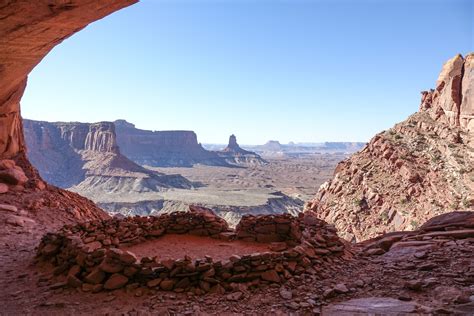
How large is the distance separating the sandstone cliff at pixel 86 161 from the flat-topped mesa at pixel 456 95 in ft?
225

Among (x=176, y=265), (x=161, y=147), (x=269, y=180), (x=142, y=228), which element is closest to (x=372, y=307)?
(x=176, y=265)

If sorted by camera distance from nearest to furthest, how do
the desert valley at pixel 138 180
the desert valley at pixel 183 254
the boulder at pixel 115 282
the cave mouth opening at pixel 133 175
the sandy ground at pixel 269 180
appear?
the desert valley at pixel 183 254
the boulder at pixel 115 282
the cave mouth opening at pixel 133 175
the desert valley at pixel 138 180
the sandy ground at pixel 269 180

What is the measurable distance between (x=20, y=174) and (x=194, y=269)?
1106cm

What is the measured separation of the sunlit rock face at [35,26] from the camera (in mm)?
7135

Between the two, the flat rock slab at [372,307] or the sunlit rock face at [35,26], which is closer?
the flat rock slab at [372,307]

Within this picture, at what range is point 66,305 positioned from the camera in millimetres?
4852

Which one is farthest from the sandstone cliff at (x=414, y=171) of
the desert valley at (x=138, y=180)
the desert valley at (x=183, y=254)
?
the desert valley at (x=138, y=180)

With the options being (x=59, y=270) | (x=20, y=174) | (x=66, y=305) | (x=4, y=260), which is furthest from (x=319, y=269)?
(x=20, y=174)

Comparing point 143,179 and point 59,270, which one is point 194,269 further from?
point 143,179

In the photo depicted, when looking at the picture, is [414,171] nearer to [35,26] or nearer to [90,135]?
[35,26]

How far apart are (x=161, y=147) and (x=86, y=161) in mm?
59236

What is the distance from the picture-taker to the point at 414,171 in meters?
25.3

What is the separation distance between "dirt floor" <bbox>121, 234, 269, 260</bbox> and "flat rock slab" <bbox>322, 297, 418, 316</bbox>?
3.86 metres

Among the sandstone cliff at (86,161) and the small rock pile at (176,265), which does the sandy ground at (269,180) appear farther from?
the small rock pile at (176,265)
